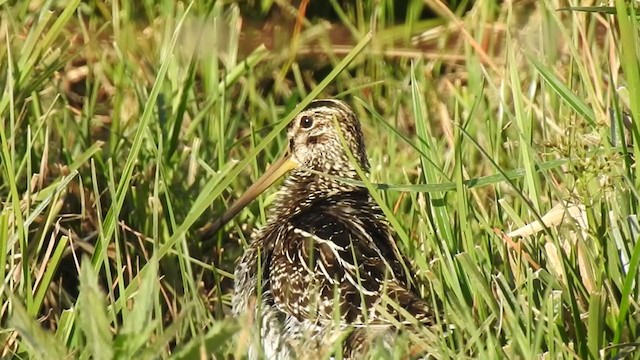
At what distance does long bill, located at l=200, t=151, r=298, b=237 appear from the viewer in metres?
4.23

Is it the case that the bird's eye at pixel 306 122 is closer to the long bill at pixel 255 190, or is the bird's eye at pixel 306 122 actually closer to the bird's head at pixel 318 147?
the bird's head at pixel 318 147

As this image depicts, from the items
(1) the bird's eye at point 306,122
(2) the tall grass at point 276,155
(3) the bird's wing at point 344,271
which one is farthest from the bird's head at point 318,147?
(3) the bird's wing at point 344,271

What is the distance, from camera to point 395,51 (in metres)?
5.56

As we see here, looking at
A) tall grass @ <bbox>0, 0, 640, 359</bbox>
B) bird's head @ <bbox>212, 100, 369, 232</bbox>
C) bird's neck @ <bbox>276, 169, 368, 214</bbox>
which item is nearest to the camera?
tall grass @ <bbox>0, 0, 640, 359</bbox>

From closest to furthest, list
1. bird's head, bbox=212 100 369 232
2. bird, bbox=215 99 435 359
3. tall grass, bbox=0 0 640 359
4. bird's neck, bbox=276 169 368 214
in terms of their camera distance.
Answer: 1. tall grass, bbox=0 0 640 359
2. bird, bbox=215 99 435 359
3. bird's neck, bbox=276 169 368 214
4. bird's head, bbox=212 100 369 232

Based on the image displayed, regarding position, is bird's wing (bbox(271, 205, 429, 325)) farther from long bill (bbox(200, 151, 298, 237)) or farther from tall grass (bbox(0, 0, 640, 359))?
long bill (bbox(200, 151, 298, 237))

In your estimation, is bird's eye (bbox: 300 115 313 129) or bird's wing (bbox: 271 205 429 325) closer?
bird's wing (bbox: 271 205 429 325)

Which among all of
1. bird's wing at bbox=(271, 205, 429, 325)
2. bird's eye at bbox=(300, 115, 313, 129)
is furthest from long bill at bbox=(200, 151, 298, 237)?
bird's wing at bbox=(271, 205, 429, 325)

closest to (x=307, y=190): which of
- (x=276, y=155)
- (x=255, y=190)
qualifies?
(x=255, y=190)

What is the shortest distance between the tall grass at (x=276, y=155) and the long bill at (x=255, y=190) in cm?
6

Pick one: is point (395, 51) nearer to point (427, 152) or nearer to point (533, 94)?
point (533, 94)

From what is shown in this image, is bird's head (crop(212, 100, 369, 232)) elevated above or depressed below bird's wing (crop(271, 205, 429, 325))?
above

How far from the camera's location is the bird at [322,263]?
326 centimetres

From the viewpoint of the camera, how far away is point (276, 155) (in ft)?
16.0
